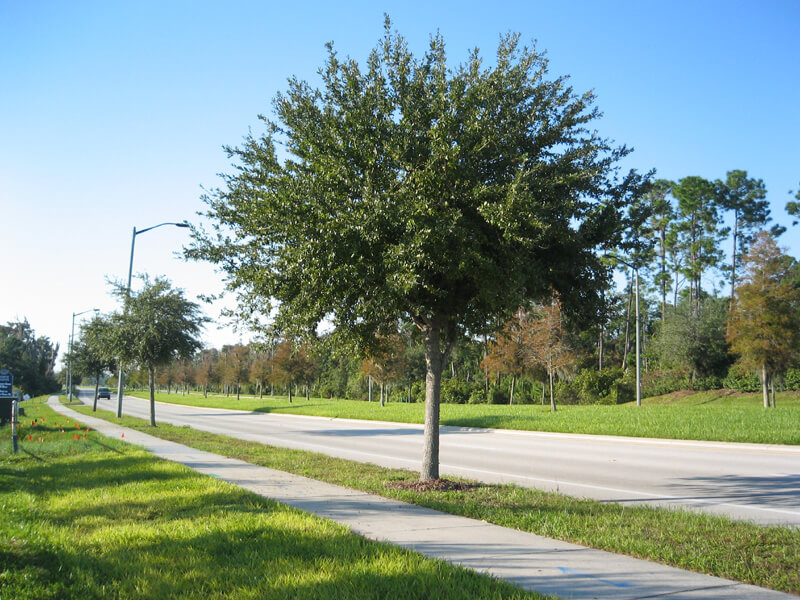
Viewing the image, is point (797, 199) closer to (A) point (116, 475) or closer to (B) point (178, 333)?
(B) point (178, 333)

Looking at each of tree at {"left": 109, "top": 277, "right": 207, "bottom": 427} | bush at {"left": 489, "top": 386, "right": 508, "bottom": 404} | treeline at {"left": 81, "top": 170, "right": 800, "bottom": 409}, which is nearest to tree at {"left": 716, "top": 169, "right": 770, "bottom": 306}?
treeline at {"left": 81, "top": 170, "right": 800, "bottom": 409}

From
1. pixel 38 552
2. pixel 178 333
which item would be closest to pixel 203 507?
pixel 38 552

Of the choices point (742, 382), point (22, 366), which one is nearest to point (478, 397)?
point (742, 382)

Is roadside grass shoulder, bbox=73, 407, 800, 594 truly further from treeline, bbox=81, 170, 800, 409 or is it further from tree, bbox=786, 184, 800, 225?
tree, bbox=786, 184, 800, 225

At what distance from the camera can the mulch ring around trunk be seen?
9680mm

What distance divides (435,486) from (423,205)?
14.3 ft

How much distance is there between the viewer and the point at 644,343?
64.9 meters

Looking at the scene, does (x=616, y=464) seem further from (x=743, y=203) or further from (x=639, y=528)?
(x=743, y=203)

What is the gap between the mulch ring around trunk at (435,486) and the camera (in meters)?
9.68

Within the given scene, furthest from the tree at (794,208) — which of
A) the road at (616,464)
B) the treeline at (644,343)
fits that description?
the road at (616,464)

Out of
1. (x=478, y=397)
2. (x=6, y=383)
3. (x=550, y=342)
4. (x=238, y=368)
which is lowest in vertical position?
(x=478, y=397)

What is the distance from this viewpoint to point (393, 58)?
939 centimetres

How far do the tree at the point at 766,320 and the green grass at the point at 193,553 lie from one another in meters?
29.3

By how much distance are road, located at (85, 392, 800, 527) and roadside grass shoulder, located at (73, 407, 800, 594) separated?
3.84 feet
